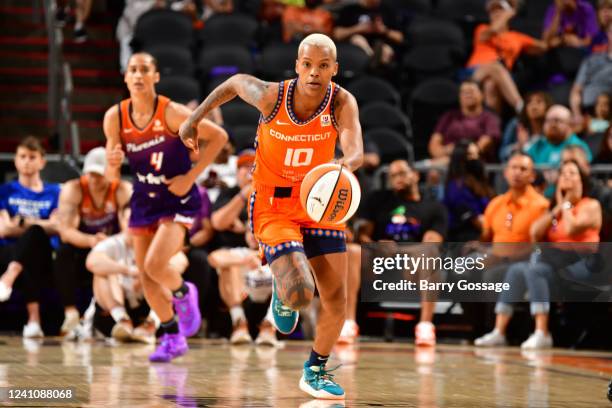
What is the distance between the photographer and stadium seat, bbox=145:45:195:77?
1288 centimetres

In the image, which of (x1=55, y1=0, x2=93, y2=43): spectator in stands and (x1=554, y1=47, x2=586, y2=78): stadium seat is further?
(x1=55, y1=0, x2=93, y2=43): spectator in stands

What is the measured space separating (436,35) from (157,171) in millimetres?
6901

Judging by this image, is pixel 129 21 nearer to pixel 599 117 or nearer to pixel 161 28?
pixel 161 28

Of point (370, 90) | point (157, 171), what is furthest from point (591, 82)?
point (157, 171)

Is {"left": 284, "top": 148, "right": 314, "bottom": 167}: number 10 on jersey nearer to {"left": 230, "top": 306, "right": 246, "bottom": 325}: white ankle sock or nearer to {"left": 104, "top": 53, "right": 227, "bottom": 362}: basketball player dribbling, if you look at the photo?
{"left": 104, "top": 53, "right": 227, "bottom": 362}: basketball player dribbling

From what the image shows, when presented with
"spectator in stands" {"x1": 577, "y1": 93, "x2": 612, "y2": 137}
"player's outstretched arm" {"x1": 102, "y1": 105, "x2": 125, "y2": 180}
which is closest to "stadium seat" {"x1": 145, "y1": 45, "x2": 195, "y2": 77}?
"spectator in stands" {"x1": 577, "y1": 93, "x2": 612, "y2": 137}

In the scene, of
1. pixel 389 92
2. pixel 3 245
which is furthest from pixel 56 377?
pixel 389 92

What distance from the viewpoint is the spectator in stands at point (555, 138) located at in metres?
10.7

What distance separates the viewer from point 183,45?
526 inches

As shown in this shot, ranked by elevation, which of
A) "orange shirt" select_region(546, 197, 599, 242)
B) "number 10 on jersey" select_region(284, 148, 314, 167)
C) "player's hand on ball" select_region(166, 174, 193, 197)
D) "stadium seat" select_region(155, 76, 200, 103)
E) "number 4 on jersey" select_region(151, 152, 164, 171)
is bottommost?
"orange shirt" select_region(546, 197, 599, 242)

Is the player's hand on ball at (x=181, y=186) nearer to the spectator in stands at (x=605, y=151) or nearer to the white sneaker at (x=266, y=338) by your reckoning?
the white sneaker at (x=266, y=338)

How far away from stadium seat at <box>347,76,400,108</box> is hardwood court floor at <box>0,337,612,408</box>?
159 inches

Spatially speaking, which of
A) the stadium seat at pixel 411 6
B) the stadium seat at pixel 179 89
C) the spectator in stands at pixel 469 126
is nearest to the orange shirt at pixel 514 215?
the spectator in stands at pixel 469 126

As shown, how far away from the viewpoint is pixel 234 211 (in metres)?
9.83
